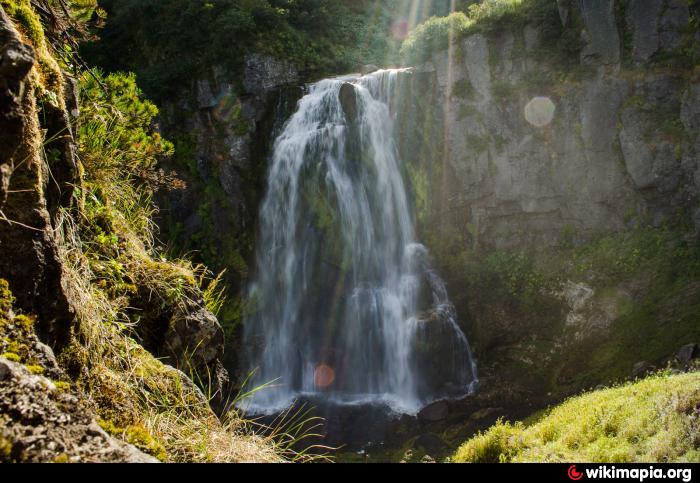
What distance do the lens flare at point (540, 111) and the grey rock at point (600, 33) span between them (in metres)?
1.48

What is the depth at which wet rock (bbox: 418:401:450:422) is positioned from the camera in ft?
35.3

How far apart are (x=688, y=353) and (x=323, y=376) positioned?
885 centimetres

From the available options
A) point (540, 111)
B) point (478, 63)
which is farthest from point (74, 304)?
point (478, 63)

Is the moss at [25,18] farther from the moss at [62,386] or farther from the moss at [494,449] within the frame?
the moss at [494,449]

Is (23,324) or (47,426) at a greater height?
(23,324)

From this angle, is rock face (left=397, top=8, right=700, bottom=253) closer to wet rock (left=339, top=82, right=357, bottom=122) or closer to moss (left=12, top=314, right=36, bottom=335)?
wet rock (left=339, top=82, right=357, bottom=122)

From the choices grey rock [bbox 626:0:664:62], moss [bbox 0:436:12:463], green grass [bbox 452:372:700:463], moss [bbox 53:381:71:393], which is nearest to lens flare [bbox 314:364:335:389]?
green grass [bbox 452:372:700:463]

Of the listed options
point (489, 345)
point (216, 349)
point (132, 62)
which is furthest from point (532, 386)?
point (132, 62)

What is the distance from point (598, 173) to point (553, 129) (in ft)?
6.09

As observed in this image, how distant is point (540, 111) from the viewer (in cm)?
1373

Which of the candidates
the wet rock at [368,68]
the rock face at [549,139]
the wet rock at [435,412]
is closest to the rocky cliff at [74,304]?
the wet rock at [435,412]

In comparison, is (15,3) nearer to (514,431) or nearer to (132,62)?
(514,431)

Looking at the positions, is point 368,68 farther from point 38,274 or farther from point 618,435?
point 38,274

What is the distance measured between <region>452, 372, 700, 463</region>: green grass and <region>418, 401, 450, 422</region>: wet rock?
4769mm
